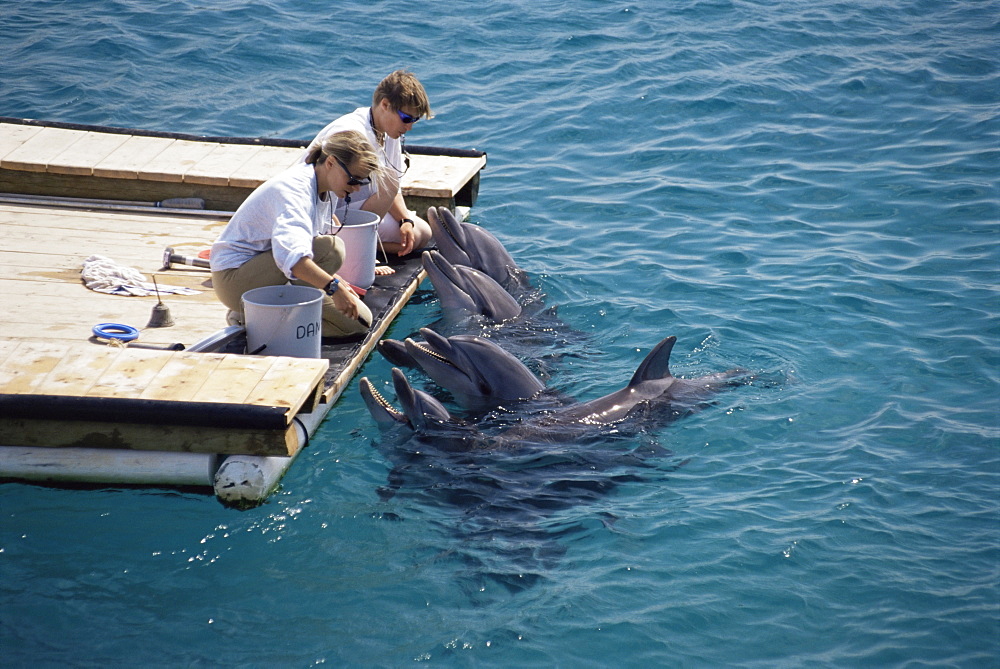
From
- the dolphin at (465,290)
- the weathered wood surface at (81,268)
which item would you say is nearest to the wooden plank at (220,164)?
the weathered wood surface at (81,268)

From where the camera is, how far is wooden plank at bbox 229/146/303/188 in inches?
340

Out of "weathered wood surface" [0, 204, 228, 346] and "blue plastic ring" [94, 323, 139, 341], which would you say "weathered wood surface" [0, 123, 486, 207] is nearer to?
"weathered wood surface" [0, 204, 228, 346]

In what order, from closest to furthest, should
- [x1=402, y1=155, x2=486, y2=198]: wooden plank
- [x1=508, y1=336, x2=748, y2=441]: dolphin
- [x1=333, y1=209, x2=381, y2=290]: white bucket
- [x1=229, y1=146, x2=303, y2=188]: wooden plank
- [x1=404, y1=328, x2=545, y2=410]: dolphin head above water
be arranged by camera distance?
1. [x1=508, y1=336, x2=748, y2=441]: dolphin
2. [x1=404, y1=328, x2=545, y2=410]: dolphin head above water
3. [x1=333, y1=209, x2=381, y2=290]: white bucket
4. [x1=229, y1=146, x2=303, y2=188]: wooden plank
5. [x1=402, y1=155, x2=486, y2=198]: wooden plank

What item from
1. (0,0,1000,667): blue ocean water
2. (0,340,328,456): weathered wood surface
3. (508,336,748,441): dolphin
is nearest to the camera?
(0,0,1000,667): blue ocean water

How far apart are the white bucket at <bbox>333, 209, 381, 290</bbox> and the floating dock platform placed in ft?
0.56

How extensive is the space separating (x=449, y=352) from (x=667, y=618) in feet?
7.85

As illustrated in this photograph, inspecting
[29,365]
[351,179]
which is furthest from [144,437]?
[351,179]

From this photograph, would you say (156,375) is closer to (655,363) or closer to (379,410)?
(379,410)

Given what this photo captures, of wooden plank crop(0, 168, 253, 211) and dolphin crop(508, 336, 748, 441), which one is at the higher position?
wooden plank crop(0, 168, 253, 211)

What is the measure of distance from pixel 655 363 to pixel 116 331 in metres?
3.46

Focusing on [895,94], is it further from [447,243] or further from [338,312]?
[338,312]

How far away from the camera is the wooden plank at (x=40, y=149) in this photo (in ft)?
27.9

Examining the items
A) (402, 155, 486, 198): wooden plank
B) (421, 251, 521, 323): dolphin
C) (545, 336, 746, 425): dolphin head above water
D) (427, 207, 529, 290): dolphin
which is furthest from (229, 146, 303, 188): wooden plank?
(545, 336, 746, 425): dolphin head above water

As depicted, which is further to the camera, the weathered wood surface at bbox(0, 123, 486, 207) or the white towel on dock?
the weathered wood surface at bbox(0, 123, 486, 207)
